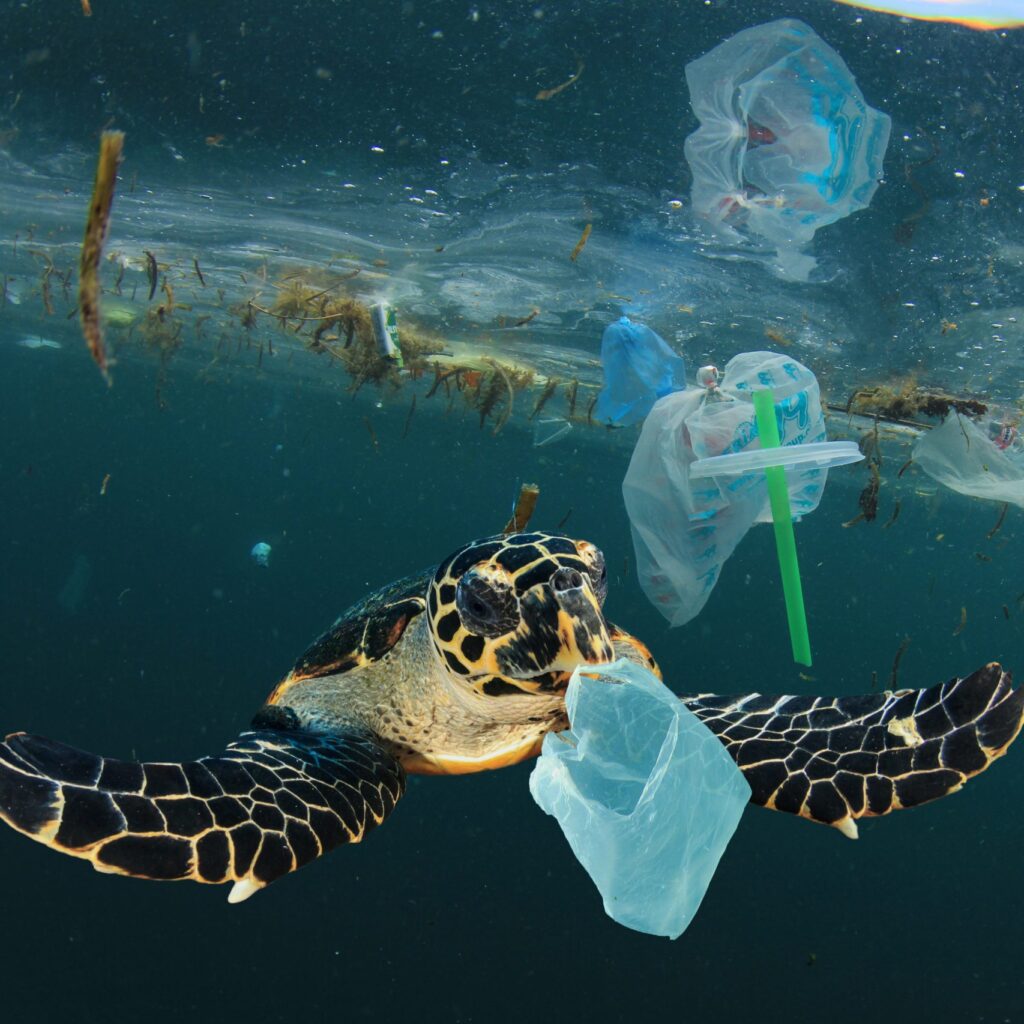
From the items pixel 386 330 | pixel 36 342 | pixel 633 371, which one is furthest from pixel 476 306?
pixel 36 342

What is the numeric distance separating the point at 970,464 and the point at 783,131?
452cm

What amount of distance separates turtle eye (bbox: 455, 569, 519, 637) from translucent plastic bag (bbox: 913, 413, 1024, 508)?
212 inches

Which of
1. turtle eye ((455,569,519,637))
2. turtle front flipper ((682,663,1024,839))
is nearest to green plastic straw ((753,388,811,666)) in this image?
turtle front flipper ((682,663,1024,839))

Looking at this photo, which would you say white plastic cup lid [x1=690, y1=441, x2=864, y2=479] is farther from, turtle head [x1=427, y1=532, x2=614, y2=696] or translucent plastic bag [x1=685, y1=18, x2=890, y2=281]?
translucent plastic bag [x1=685, y1=18, x2=890, y2=281]

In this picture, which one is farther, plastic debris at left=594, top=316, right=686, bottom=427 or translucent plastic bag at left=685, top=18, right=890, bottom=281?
plastic debris at left=594, top=316, right=686, bottom=427

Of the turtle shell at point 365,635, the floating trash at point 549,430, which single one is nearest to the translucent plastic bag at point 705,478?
the turtle shell at point 365,635

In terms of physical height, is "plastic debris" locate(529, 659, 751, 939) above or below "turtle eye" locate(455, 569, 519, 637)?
above

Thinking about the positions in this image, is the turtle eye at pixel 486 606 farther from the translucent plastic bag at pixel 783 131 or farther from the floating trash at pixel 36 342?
the floating trash at pixel 36 342

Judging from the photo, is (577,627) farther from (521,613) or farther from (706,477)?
(706,477)

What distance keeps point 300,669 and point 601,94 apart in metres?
3.99

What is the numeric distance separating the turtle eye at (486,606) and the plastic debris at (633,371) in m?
2.36

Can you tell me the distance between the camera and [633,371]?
4.94 metres

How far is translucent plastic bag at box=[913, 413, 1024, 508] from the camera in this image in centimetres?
644

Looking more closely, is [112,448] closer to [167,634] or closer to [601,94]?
[167,634]
